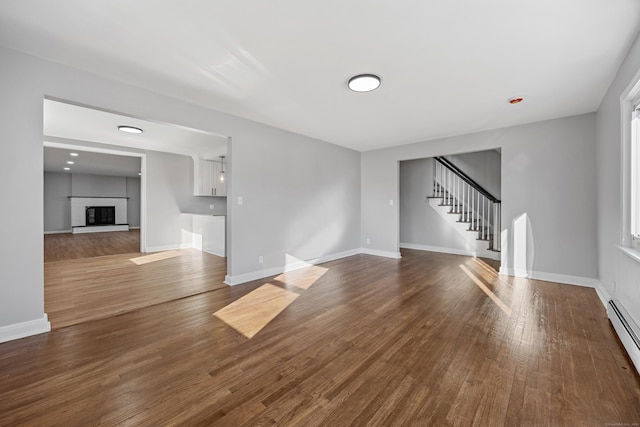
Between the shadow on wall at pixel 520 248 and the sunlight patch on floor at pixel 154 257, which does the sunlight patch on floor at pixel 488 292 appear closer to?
the shadow on wall at pixel 520 248

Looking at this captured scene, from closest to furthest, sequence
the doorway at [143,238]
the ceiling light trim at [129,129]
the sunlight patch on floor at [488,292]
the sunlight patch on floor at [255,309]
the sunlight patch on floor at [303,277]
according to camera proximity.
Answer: the sunlight patch on floor at [255,309], the sunlight patch on floor at [488,292], the doorway at [143,238], the sunlight patch on floor at [303,277], the ceiling light trim at [129,129]

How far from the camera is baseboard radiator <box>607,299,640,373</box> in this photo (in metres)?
1.87

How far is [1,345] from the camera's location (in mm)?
2176

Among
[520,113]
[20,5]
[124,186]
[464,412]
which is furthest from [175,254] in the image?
[124,186]

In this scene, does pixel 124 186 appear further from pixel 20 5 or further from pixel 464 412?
pixel 464 412

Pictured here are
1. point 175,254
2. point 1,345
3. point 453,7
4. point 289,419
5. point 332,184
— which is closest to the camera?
point 289,419

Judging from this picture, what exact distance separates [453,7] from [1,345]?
436cm

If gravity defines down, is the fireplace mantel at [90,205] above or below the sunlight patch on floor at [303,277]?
above

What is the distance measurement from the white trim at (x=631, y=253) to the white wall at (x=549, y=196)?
Result: 162 cm

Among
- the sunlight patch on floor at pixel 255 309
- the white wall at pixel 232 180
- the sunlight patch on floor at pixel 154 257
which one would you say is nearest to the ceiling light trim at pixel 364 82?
the white wall at pixel 232 180

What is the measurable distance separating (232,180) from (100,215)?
10.9 metres

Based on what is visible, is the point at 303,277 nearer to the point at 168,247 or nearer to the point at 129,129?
the point at 129,129

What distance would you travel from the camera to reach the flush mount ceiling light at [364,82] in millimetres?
2672

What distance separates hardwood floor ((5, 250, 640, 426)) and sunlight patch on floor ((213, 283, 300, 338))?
0.02m
